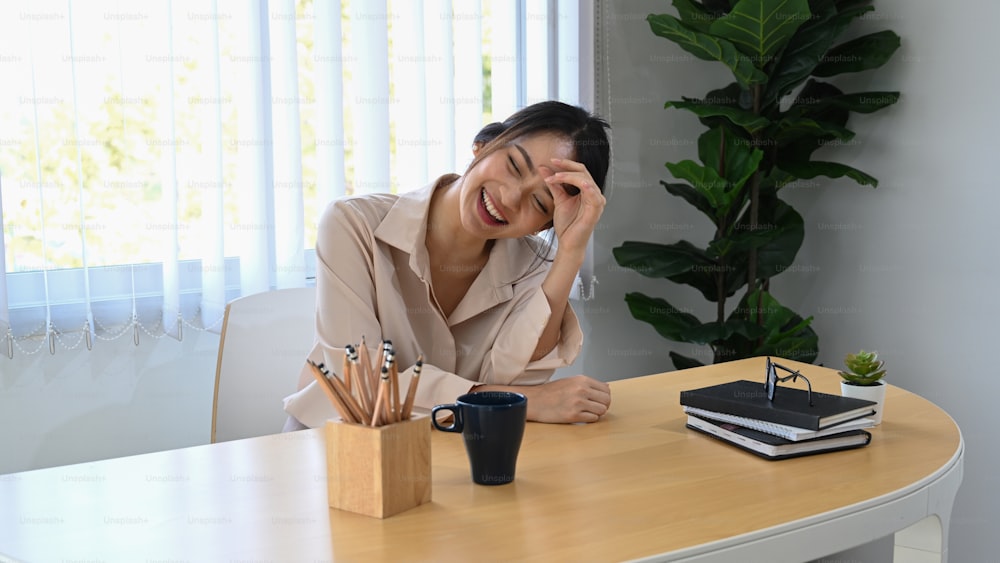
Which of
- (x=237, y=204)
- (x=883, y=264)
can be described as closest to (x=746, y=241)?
(x=883, y=264)

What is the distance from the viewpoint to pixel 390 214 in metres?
1.78

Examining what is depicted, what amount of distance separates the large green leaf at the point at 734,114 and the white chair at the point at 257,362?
1444 mm

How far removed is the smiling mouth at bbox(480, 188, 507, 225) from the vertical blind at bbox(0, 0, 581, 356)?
809 mm

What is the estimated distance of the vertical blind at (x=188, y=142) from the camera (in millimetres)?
2031

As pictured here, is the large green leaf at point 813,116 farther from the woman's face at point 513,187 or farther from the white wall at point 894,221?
the woman's face at point 513,187

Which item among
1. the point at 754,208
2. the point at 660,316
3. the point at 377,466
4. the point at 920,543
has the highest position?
the point at 754,208

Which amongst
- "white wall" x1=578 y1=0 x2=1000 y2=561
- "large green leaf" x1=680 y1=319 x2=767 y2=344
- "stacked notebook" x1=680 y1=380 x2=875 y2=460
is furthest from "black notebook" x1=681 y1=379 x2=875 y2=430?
"white wall" x1=578 y1=0 x2=1000 y2=561

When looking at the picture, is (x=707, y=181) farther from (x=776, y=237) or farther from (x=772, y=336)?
(x=772, y=336)

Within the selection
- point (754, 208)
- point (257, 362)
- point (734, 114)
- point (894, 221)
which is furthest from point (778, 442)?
point (894, 221)

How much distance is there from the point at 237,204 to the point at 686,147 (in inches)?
66.7

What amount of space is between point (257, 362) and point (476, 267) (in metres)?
0.50

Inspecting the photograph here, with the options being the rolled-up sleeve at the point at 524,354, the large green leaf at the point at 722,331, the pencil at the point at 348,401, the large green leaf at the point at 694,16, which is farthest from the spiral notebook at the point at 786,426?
the large green leaf at the point at 694,16

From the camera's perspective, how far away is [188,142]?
221 cm

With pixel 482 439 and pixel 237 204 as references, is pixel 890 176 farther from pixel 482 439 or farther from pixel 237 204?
pixel 482 439
